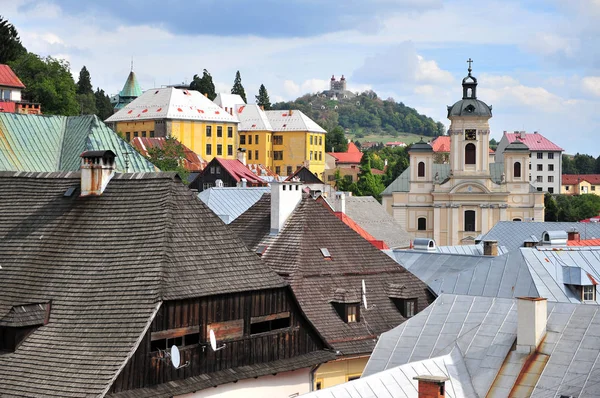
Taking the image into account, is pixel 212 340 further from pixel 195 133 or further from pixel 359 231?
pixel 195 133

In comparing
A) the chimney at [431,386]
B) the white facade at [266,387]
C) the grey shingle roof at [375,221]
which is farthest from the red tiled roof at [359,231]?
the chimney at [431,386]

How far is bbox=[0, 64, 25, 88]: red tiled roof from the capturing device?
8950 cm

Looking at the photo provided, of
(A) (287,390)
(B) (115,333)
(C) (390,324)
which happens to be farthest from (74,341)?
(C) (390,324)

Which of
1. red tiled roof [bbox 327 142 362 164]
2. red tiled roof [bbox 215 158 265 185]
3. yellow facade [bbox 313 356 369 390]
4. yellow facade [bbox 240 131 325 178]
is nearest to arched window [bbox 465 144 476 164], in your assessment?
red tiled roof [bbox 215 158 265 185]

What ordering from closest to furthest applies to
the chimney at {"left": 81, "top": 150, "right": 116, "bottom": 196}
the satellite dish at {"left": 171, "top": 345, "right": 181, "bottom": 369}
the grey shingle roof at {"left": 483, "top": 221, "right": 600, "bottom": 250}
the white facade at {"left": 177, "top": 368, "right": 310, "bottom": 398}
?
1. the satellite dish at {"left": 171, "top": 345, "right": 181, "bottom": 369}
2. the white facade at {"left": 177, "top": 368, "right": 310, "bottom": 398}
3. the chimney at {"left": 81, "top": 150, "right": 116, "bottom": 196}
4. the grey shingle roof at {"left": 483, "top": 221, "right": 600, "bottom": 250}

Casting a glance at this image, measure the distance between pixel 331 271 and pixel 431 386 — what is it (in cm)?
→ 1213

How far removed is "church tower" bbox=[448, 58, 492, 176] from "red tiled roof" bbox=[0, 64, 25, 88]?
→ 40.8 meters

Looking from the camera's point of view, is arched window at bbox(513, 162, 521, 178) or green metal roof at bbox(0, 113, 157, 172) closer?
green metal roof at bbox(0, 113, 157, 172)

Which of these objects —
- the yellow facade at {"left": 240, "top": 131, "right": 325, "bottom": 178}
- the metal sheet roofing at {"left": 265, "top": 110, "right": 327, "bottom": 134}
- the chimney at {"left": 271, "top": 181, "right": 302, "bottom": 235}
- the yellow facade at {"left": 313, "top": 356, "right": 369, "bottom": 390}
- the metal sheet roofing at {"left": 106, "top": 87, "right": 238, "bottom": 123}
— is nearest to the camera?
the yellow facade at {"left": 313, "top": 356, "right": 369, "bottom": 390}

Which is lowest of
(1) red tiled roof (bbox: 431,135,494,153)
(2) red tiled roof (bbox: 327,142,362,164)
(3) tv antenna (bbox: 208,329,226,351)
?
(3) tv antenna (bbox: 208,329,226,351)

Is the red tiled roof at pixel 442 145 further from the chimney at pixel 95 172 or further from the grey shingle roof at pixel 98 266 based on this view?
the chimney at pixel 95 172

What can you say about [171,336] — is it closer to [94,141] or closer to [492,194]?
[94,141]

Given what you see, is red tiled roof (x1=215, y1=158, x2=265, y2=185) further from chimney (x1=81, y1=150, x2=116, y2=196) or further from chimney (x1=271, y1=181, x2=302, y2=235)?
chimney (x1=81, y1=150, x2=116, y2=196)

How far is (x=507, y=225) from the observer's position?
59.6m
